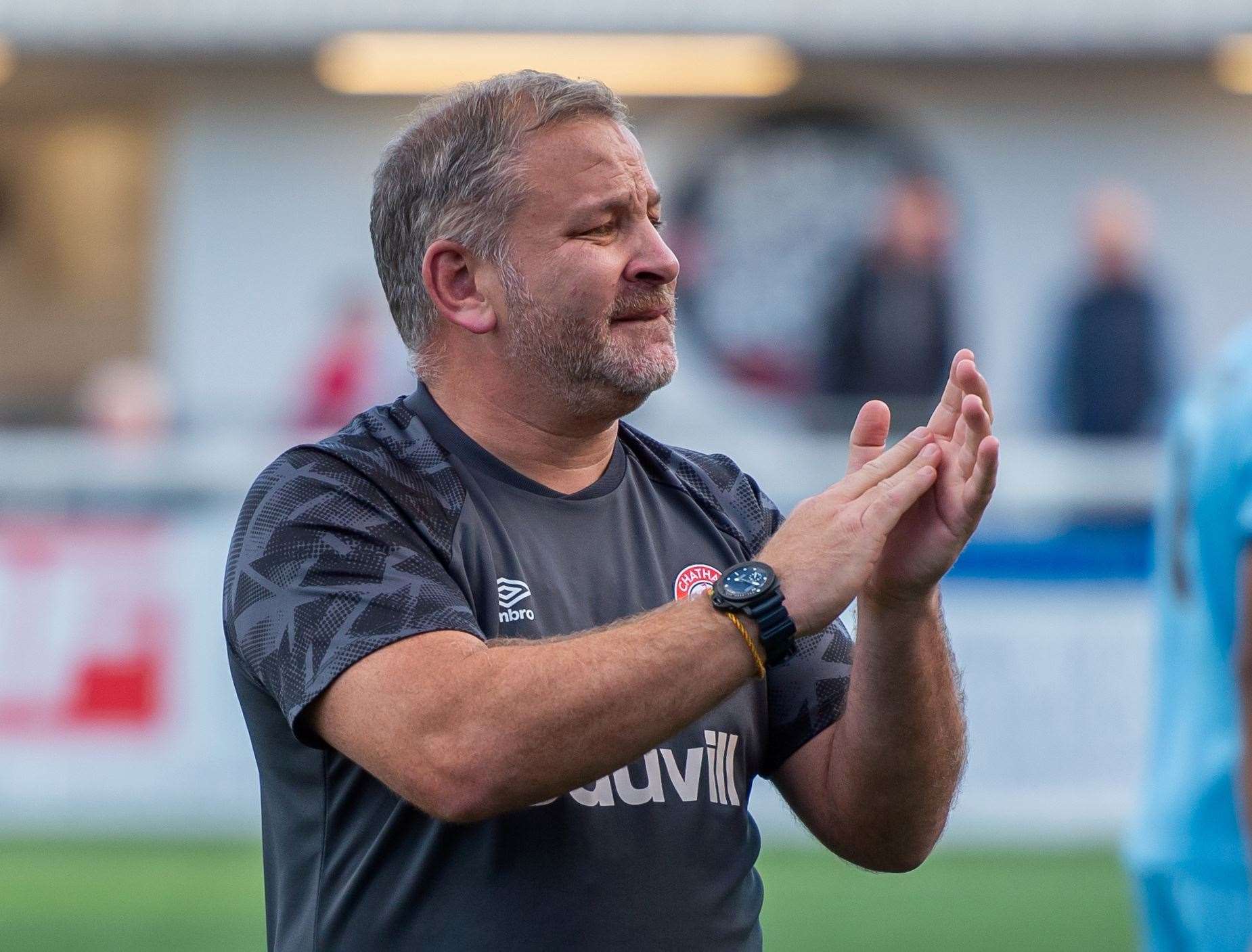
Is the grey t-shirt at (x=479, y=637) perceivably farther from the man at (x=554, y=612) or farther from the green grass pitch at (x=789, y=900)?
the green grass pitch at (x=789, y=900)

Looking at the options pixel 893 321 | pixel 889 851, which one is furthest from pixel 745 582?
pixel 893 321

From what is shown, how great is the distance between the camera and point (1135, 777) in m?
8.25

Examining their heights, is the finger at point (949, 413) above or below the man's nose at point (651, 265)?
below

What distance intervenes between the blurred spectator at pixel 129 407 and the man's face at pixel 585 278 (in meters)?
7.63

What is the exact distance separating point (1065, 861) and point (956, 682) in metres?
5.59

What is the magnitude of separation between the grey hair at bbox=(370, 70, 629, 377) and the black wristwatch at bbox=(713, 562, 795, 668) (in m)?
0.67

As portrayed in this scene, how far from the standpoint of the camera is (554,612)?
2.65m

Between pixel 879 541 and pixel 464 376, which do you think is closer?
pixel 879 541

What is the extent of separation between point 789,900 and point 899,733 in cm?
465

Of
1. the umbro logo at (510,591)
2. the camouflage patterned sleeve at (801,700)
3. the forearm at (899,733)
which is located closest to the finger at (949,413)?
the forearm at (899,733)

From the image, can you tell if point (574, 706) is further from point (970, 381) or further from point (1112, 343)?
point (1112, 343)

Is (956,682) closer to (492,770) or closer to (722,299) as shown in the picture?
(492,770)

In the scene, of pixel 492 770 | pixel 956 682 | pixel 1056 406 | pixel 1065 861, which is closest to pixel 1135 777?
pixel 1065 861

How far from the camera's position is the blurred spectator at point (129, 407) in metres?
10.4
